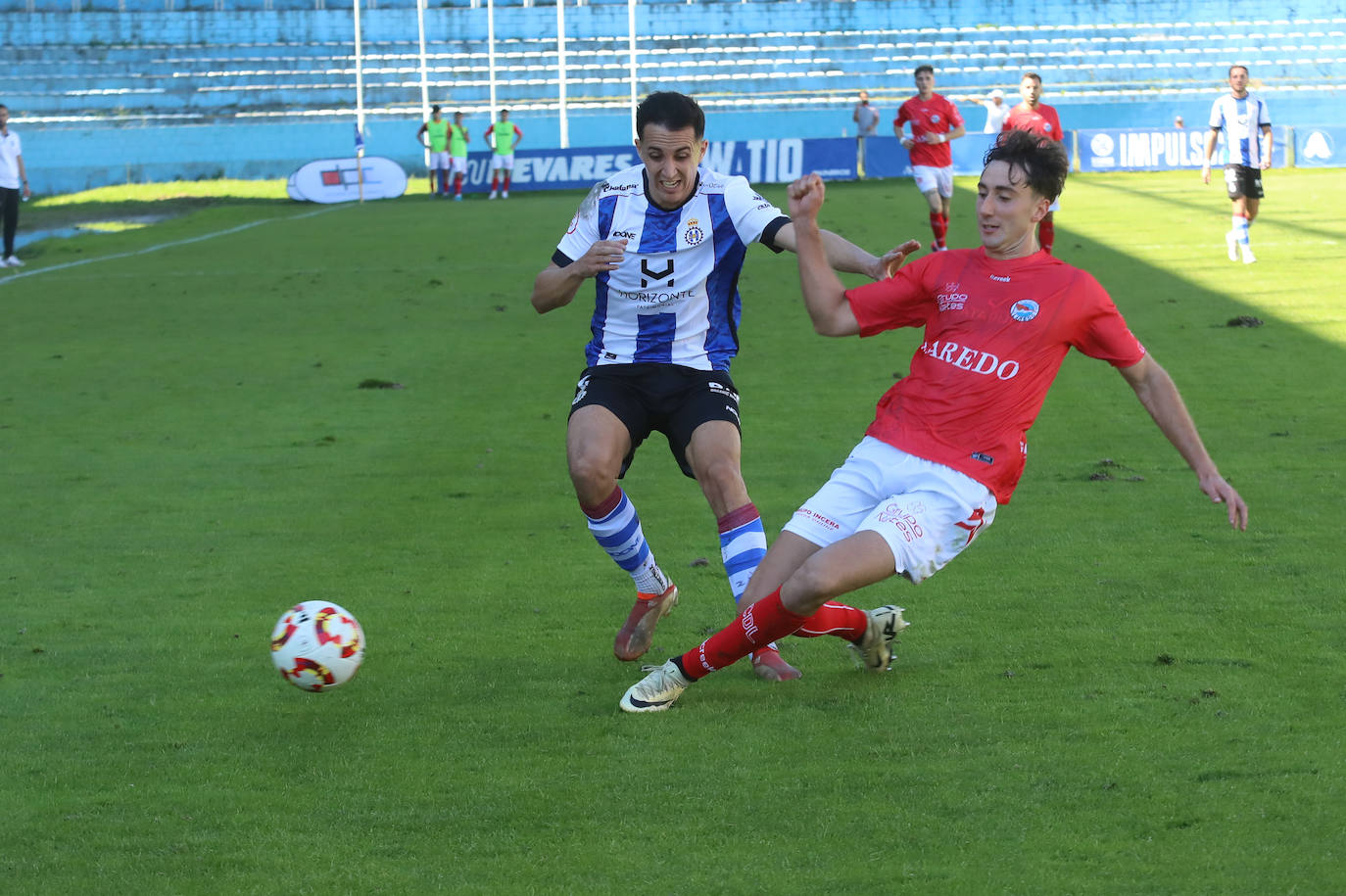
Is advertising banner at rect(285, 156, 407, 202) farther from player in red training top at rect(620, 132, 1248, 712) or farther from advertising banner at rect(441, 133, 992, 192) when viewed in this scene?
player in red training top at rect(620, 132, 1248, 712)

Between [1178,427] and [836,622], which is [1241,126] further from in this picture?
[836,622]

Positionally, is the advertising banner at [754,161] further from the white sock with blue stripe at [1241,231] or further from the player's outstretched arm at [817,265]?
the player's outstretched arm at [817,265]

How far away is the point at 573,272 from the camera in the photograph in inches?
191

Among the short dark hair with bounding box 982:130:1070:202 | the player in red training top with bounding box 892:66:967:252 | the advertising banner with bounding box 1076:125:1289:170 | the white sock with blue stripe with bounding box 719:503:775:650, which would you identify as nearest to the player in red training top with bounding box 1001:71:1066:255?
the player in red training top with bounding box 892:66:967:252

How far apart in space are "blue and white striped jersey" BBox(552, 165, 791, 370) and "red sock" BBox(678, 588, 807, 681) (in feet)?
4.06

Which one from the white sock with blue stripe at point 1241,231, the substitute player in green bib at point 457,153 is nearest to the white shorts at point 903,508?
the white sock with blue stripe at point 1241,231

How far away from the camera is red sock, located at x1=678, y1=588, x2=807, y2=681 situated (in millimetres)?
4242

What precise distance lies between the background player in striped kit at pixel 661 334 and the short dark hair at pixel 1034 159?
0.92m

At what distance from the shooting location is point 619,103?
1617 inches

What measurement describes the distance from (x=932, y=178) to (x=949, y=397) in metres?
13.9

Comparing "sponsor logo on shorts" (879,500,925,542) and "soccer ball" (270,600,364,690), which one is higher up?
"sponsor logo on shorts" (879,500,925,542)

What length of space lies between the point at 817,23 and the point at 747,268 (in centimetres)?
2887

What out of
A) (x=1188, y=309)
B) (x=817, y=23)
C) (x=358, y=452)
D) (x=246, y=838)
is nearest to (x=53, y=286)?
(x=358, y=452)

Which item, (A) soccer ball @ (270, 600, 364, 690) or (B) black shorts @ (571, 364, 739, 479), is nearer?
(A) soccer ball @ (270, 600, 364, 690)
